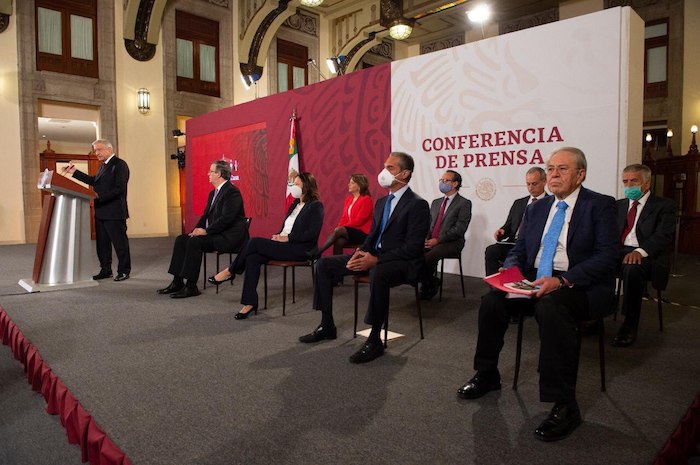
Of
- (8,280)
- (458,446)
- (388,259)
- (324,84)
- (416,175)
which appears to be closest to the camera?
(458,446)

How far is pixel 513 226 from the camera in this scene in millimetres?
4137

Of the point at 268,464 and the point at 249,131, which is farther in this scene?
the point at 249,131

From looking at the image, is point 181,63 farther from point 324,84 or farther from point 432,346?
point 432,346

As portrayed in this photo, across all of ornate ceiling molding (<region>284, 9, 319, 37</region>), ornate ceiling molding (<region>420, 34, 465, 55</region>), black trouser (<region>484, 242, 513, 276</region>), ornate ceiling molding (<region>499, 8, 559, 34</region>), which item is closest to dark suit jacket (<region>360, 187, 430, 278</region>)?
black trouser (<region>484, 242, 513, 276</region>)

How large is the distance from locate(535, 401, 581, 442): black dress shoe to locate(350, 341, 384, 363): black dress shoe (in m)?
1.05

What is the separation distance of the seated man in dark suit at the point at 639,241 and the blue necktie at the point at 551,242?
1119mm

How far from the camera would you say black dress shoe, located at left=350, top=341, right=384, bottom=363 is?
2.75 metres

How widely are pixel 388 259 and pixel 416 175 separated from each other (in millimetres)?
3025

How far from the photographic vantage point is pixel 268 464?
1.71 metres

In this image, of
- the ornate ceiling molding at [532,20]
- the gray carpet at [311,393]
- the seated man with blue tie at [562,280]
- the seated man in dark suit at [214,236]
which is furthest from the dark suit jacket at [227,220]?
the ornate ceiling molding at [532,20]

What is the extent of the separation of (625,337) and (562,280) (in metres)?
1.27

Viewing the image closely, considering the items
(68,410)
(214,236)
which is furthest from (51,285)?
(68,410)

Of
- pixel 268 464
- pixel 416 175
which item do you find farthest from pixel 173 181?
pixel 268 464

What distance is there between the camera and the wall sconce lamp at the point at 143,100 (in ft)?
35.8
